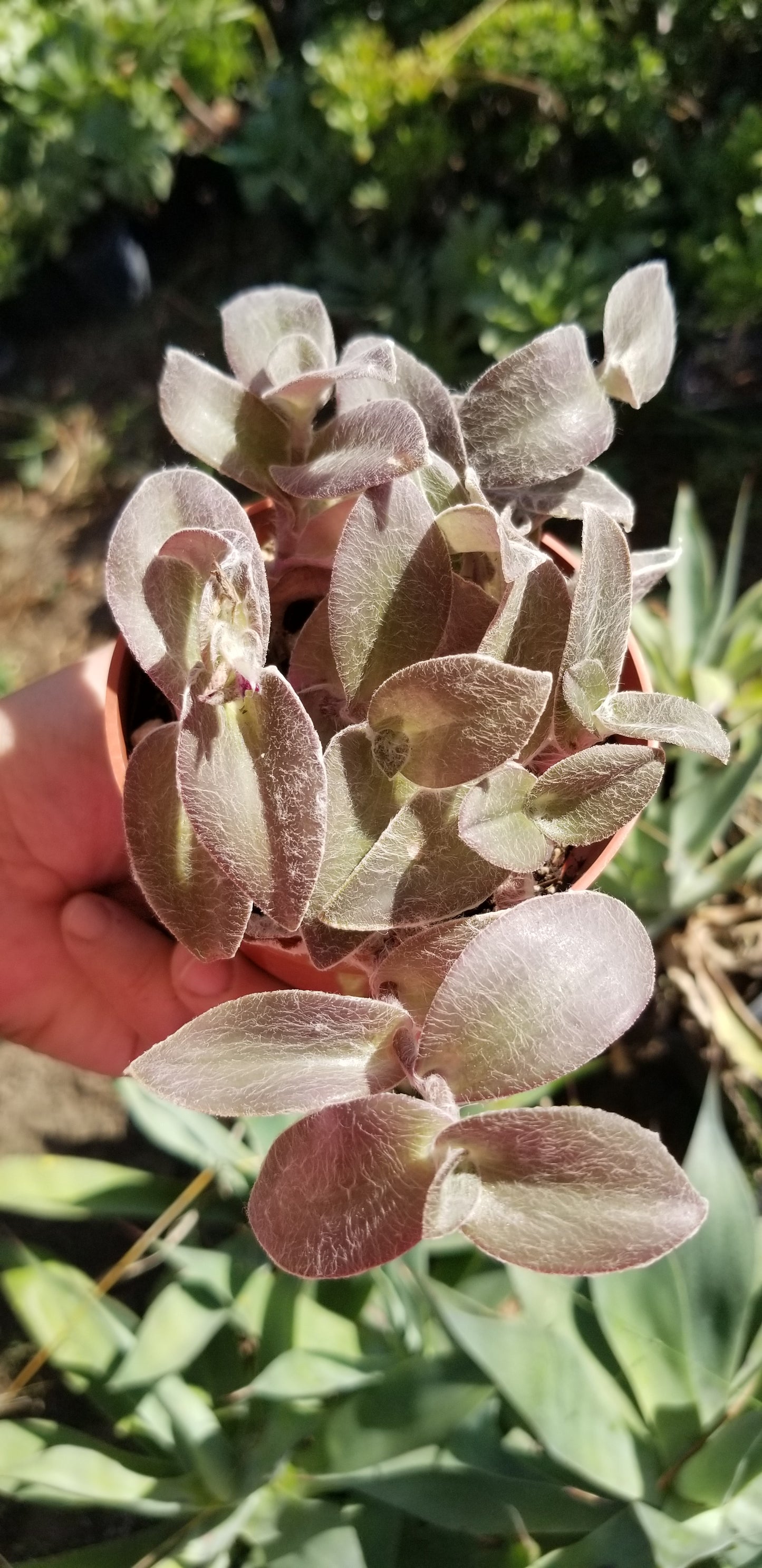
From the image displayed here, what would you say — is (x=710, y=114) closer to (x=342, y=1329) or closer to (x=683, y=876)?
(x=683, y=876)

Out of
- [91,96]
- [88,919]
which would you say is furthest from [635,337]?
[91,96]

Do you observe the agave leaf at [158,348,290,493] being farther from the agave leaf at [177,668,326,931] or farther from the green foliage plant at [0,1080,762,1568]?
the green foliage plant at [0,1080,762,1568]

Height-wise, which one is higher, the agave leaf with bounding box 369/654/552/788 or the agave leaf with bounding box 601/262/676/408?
the agave leaf with bounding box 601/262/676/408

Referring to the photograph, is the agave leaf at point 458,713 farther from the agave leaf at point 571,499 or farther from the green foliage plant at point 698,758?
the green foliage plant at point 698,758

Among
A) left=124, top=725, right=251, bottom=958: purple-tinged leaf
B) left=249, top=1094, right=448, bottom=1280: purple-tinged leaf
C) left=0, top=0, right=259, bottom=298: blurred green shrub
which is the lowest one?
left=249, top=1094, right=448, bottom=1280: purple-tinged leaf

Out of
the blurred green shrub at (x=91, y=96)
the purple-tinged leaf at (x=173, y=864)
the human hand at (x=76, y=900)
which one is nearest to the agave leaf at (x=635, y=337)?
the purple-tinged leaf at (x=173, y=864)

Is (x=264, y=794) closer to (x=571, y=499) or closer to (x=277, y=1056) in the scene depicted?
(x=277, y=1056)

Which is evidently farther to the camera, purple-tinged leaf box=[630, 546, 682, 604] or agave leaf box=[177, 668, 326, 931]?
purple-tinged leaf box=[630, 546, 682, 604]

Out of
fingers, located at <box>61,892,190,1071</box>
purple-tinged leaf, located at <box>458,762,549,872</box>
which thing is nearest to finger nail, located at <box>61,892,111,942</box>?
fingers, located at <box>61,892,190,1071</box>
